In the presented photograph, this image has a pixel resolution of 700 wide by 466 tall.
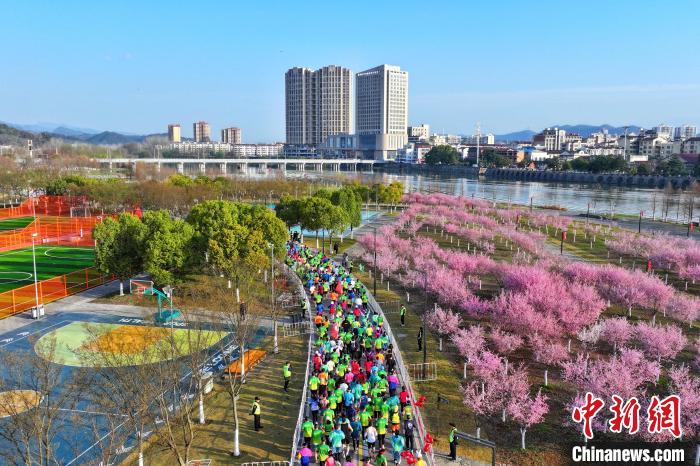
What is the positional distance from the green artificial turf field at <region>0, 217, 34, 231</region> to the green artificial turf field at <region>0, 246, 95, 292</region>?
1323 cm

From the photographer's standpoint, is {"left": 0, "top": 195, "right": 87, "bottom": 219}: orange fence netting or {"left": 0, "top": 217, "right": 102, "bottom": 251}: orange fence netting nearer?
{"left": 0, "top": 217, "right": 102, "bottom": 251}: orange fence netting

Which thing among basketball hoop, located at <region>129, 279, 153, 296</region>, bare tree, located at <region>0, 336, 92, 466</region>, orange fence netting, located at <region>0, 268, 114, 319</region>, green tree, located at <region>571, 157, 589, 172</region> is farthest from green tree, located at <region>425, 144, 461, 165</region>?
bare tree, located at <region>0, 336, 92, 466</region>

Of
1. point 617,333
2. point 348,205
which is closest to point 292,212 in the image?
point 348,205

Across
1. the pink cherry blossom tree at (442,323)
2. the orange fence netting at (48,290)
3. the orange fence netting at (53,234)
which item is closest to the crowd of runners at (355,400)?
the pink cherry blossom tree at (442,323)

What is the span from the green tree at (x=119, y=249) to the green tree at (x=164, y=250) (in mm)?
700

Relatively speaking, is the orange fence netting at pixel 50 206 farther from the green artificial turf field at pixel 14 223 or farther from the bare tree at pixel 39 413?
the bare tree at pixel 39 413

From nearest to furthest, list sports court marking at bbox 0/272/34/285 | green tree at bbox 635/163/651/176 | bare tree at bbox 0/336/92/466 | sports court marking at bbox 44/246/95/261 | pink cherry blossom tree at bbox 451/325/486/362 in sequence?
bare tree at bbox 0/336/92/466 < pink cherry blossom tree at bbox 451/325/486/362 < sports court marking at bbox 0/272/34/285 < sports court marking at bbox 44/246/95/261 < green tree at bbox 635/163/651/176

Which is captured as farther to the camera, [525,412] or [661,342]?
[661,342]

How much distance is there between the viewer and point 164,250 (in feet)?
96.2

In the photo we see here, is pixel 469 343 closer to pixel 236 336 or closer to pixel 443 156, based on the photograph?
pixel 236 336

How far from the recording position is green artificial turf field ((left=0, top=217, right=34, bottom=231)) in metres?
55.6

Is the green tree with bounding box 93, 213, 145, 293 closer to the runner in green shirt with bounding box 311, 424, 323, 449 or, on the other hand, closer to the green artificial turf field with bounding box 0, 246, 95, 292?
the green artificial turf field with bounding box 0, 246, 95, 292

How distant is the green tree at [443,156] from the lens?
19075 centimetres

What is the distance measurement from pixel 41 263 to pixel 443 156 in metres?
166
